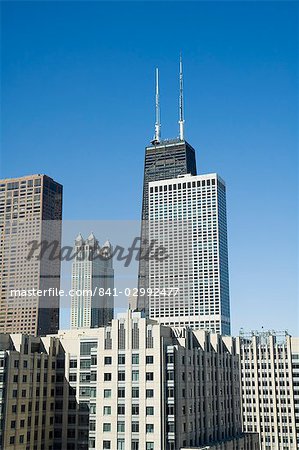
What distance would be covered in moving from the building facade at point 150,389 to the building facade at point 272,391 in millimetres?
76318

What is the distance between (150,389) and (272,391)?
104273mm

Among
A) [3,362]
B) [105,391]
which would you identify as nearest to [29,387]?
[3,362]

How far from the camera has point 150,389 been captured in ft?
332

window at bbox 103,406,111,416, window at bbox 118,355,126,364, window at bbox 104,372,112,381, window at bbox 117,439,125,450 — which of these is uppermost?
window at bbox 118,355,126,364

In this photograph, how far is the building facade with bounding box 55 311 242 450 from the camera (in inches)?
3912

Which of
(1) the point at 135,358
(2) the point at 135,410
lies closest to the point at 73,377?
(1) the point at 135,358

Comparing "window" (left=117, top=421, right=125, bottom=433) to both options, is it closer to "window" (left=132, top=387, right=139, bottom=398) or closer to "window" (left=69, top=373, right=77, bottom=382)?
"window" (left=132, top=387, right=139, bottom=398)

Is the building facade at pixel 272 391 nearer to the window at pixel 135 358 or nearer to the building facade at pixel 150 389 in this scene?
the building facade at pixel 150 389

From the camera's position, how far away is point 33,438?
384 ft

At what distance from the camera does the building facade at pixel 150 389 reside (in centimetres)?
9938

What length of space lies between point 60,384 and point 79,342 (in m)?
11.0

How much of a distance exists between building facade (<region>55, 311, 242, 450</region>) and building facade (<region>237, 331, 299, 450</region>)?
76.3m

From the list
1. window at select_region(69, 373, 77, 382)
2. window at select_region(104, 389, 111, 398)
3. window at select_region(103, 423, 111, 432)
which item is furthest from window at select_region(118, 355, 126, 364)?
window at select_region(69, 373, 77, 382)

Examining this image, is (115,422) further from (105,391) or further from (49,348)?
(49,348)
